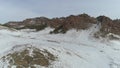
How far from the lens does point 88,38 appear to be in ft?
162

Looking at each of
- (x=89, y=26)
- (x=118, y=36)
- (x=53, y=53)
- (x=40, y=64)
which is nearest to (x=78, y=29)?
(x=89, y=26)

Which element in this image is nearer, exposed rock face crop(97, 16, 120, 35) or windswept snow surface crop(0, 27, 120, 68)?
windswept snow surface crop(0, 27, 120, 68)

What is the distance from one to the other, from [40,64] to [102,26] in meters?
25.6

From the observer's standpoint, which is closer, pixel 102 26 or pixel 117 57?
pixel 117 57

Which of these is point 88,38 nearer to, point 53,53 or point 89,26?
point 89,26

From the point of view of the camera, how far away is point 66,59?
33250 millimetres

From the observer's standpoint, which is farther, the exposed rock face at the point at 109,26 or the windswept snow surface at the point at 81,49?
the exposed rock face at the point at 109,26

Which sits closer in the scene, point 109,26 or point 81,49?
point 81,49

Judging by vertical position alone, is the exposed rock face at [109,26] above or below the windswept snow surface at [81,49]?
above

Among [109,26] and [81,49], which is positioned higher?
[109,26]

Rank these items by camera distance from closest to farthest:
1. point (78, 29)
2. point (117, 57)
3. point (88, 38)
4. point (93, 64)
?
point (93, 64) → point (117, 57) → point (88, 38) → point (78, 29)

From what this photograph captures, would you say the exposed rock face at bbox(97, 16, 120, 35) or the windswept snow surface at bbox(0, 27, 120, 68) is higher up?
the exposed rock face at bbox(97, 16, 120, 35)

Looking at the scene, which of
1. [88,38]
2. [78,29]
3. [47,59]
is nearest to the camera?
[47,59]

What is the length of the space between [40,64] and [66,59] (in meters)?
4.19
